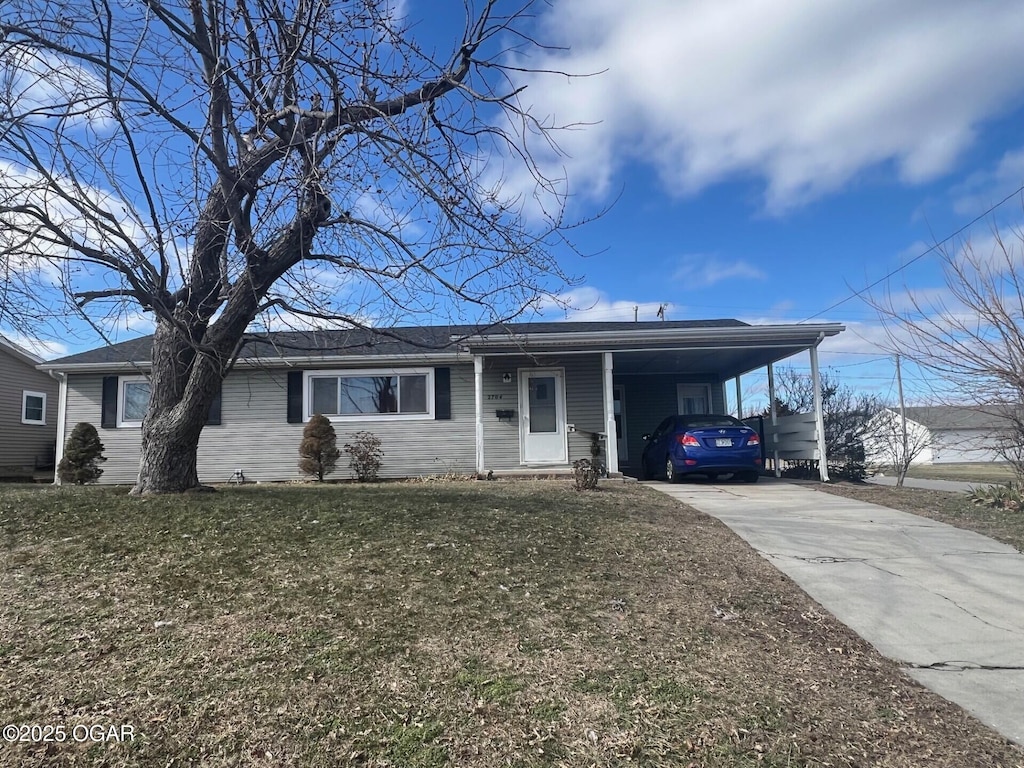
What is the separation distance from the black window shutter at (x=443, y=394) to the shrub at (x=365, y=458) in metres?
1.41

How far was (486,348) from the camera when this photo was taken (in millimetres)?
11797

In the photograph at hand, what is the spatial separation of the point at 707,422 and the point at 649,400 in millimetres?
4286

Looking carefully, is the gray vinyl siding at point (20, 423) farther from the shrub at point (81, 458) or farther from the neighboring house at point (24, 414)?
the shrub at point (81, 458)

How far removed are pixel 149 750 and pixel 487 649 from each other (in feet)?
5.43

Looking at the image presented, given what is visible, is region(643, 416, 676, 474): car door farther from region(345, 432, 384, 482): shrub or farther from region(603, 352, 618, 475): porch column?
region(345, 432, 384, 482): shrub

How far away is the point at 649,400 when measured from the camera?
16.1 metres

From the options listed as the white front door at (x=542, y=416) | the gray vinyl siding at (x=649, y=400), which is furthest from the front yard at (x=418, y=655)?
the gray vinyl siding at (x=649, y=400)

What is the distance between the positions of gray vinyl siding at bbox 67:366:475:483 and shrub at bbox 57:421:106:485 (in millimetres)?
1062

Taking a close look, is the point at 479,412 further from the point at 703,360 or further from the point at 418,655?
the point at 418,655

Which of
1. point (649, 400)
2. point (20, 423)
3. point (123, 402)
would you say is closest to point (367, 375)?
point (123, 402)

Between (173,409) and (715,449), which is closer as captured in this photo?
(173,409)

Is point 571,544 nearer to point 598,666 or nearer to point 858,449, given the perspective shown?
point 598,666

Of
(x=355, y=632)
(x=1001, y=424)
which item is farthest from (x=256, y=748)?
Result: (x=1001, y=424)

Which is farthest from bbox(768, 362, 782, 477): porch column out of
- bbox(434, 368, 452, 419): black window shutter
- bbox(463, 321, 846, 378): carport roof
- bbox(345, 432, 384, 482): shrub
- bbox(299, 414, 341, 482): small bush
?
bbox(299, 414, 341, 482): small bush
